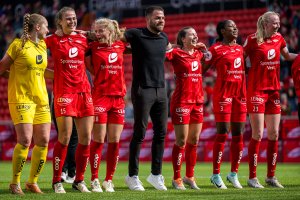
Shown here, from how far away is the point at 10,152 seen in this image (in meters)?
20.6

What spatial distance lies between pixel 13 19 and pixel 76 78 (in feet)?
67.0

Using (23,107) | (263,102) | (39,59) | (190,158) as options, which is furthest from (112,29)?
(263,102)

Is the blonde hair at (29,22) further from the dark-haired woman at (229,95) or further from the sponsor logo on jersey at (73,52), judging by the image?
the dark-haired woman at (229,95)

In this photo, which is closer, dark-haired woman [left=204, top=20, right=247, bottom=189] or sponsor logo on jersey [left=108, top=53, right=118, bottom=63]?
sponsor logo on jersey [left=108, top=53, right=118, bottom=63]

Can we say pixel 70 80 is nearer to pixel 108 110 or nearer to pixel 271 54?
pixel 108 110

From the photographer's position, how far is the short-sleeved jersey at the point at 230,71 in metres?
11.2

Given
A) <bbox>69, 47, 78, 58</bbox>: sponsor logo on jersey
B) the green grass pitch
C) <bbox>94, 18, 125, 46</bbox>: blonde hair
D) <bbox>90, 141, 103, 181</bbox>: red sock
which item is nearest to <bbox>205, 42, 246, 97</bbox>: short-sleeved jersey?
the green grass pitch

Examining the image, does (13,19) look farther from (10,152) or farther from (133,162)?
(133,162)

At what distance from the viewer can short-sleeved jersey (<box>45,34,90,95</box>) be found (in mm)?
9984

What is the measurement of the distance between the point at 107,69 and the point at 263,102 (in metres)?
2.29

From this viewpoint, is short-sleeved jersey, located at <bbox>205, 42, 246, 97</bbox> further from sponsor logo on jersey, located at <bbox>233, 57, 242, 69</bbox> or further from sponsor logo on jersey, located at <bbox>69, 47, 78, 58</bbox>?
sponsor logo on jersey, located at <bbox>69, 47, 78, 58</bbox>

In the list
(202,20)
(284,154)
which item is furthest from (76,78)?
(202,20)

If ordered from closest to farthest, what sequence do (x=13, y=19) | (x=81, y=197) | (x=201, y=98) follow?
(x=81, y=197)
(x=201, y=98)
(x=13, y=19)

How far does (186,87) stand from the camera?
11070 mm
